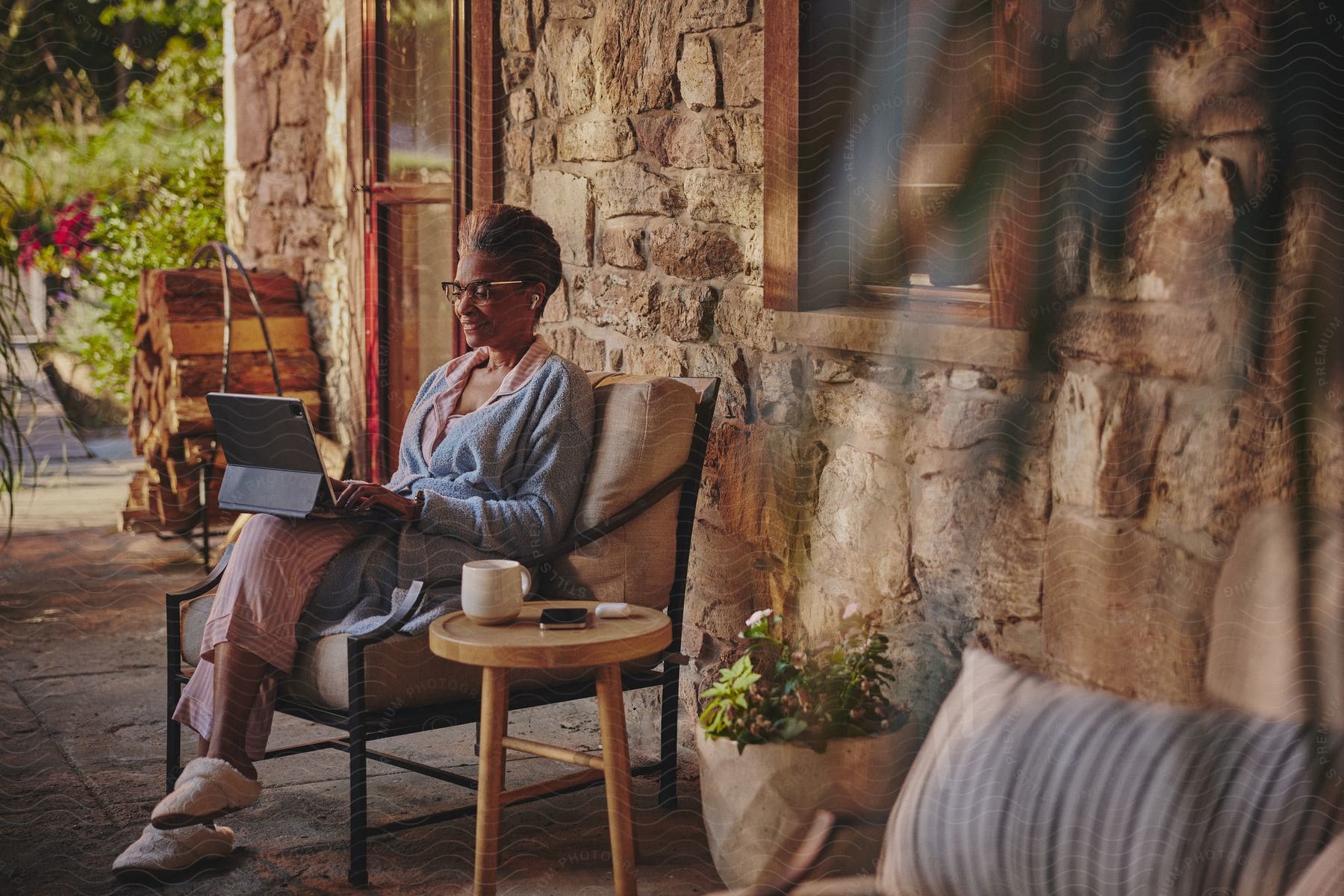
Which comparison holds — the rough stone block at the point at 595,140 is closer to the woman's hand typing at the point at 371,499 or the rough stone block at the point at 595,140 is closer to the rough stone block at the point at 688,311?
the rough stone block at the point at 688,311

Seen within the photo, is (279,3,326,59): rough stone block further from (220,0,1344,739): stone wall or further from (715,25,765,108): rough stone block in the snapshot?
(715,25,765,108): rough stone block

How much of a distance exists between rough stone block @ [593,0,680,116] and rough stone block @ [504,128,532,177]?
0.39 m

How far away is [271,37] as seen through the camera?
5.57 m

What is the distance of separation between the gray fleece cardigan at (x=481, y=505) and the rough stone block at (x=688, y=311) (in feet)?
1.12

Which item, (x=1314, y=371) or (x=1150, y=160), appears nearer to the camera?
(x=1314, y=371)

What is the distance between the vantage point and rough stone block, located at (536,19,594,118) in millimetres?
3303

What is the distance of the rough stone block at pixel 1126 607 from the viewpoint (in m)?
1.72

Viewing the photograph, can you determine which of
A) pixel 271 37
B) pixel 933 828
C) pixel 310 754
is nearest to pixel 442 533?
pixel 310 754

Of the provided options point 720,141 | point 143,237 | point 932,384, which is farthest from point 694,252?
point 143,237

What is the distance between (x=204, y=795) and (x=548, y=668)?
2.17 ft

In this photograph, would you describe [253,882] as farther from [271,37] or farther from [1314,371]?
[271,37]

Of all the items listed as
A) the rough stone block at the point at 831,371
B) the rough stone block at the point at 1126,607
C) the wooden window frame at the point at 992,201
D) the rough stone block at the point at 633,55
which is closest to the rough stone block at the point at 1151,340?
the wooden window frame at the point at 992,201

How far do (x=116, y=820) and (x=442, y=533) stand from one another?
883 millimetres

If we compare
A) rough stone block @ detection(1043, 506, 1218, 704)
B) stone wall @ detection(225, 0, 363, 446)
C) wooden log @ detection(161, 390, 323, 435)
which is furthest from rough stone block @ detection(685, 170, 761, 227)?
wooden log @ detection(161, 390, 323, 435)
